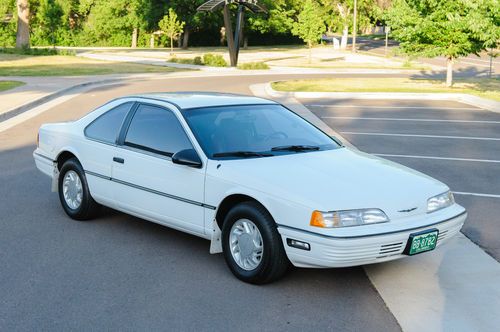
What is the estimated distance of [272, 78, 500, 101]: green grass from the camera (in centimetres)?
2655

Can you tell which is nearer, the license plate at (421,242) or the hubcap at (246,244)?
the license plate at (421,242)

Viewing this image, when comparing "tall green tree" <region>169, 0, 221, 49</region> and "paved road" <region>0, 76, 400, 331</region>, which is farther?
"tall green tree" <region>169, 0, 221, 49</region>

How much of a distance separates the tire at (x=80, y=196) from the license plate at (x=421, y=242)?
3.57 metres

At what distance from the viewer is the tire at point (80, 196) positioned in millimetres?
7418

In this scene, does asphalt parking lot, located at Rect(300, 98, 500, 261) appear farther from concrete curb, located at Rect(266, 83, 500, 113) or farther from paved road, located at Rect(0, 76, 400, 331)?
paved road, located at Rect(0, 76, 400, 331)

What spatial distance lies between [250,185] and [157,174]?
1.19 m

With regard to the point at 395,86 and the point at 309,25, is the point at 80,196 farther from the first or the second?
the point at 309,25

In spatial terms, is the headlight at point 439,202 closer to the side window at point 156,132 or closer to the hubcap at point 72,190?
the side window at point 156,132

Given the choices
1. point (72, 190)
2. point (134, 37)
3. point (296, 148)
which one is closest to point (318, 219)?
point (296, 148)

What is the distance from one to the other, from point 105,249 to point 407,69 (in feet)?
134

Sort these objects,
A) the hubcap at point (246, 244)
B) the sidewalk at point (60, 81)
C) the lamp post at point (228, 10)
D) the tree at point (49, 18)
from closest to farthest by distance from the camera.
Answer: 1. the hubcap at point (246, 244)
2. the sidewalk at point (60, 81)
3. the lamp post at point (228, 10)
4. the tree at point (49, 18)

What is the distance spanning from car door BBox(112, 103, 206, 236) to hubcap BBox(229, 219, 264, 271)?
0.43 metres

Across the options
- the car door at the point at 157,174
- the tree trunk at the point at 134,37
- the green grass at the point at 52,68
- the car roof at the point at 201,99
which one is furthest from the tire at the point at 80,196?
the tree trunk at the point at 134,37

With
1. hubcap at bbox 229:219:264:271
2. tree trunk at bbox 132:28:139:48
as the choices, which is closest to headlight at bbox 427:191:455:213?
hubcap at bbox 229:219:264:271
